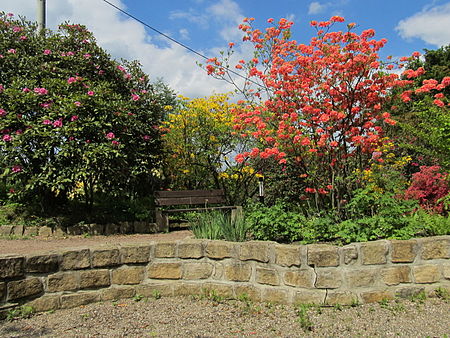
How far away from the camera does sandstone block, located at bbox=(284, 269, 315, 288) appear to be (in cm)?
306

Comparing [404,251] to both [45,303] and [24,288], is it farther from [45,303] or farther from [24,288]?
[24,288]

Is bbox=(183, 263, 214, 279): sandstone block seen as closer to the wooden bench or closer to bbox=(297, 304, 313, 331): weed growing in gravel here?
bbox=(297, 304, 313, 331): weed growing in gravel

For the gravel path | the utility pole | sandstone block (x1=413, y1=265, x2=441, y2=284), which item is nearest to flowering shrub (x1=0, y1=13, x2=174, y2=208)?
the utility pole

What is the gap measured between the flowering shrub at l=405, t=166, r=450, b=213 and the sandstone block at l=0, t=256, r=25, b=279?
16.9ft

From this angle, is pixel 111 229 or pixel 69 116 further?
pixel 111 229

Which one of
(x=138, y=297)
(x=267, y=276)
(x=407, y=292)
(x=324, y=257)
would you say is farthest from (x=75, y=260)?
(x=407, y=292)

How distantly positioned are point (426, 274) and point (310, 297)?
3.41 feet

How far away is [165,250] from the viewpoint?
3.34 metres

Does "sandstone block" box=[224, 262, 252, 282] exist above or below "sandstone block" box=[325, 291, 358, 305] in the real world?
above

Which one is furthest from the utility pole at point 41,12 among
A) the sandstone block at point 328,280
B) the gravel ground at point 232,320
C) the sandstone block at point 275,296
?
the sandstone block at point 328,280

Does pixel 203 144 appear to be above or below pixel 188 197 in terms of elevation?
above

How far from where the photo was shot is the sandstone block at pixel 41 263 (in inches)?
117

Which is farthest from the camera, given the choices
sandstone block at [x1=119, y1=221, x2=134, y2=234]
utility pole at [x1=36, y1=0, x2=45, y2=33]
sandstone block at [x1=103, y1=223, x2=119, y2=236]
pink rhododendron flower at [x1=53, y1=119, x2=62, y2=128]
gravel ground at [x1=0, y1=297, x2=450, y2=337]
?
utility pole at [x1=36, y1=0, x2=45, y2=33]

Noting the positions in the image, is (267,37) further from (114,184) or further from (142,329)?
(142,329)
